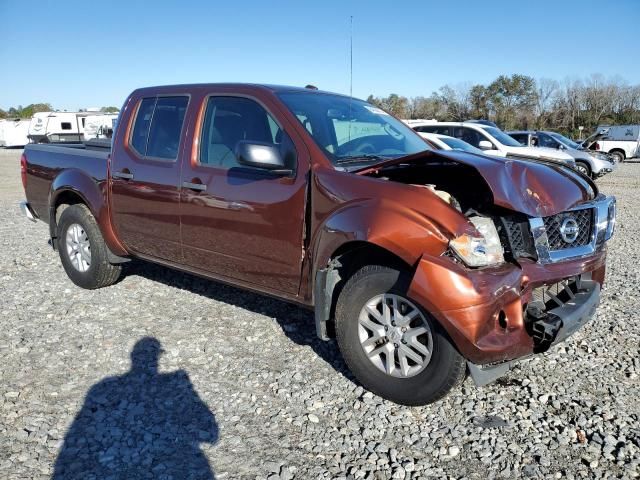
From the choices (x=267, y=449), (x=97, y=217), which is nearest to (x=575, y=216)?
(x=267, y=449)

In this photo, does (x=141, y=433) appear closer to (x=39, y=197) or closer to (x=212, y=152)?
(x=212, y=152)

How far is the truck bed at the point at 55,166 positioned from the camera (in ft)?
16.6

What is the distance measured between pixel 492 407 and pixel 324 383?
1.06 meters

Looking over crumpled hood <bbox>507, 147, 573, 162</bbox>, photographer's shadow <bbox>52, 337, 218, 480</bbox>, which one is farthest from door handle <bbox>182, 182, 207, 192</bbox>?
crumpled hood <bbox>507, 147, 573, 162</bbox>

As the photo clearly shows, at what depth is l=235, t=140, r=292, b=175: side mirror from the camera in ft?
11.2

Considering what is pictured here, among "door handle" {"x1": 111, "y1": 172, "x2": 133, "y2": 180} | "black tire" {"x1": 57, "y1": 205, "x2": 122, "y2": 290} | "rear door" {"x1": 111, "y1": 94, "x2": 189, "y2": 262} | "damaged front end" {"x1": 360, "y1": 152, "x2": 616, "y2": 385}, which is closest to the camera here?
"damaged front end" {"x1": 360, "y1": 152, "x2": 616, "y2": 385}

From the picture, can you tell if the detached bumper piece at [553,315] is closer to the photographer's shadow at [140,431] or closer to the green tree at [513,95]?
the photographer's shadow at [140,431]

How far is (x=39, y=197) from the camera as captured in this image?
19.2ft

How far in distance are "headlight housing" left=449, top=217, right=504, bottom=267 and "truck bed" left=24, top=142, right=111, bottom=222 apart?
3.45 metres

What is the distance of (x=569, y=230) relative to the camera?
10.6 feet

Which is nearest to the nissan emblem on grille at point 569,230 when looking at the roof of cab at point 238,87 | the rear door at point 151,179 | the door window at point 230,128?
the door window at point 230,128

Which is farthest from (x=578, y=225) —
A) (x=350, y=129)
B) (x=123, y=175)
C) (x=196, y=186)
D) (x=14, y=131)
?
(x=14, y=131)

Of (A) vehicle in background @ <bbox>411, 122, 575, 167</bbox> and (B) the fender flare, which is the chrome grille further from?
(A) vehicle in background @ <bbox>411, 122, 575, 167</bbox>

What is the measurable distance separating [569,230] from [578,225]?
11cm
